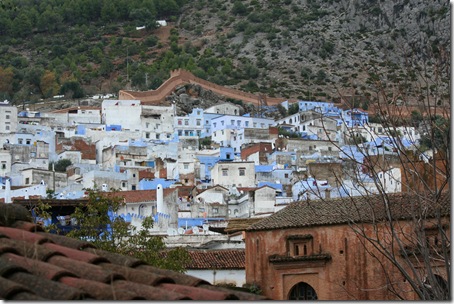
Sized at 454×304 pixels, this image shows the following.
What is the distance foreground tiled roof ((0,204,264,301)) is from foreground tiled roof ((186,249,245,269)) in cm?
2079

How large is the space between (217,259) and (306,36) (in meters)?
100.0

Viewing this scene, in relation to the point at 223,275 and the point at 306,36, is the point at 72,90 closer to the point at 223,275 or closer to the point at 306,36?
the point at 306,36

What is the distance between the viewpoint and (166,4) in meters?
144

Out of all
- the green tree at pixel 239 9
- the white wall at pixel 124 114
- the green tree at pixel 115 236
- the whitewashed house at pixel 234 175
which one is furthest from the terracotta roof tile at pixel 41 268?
the green tree at pixel 239 9

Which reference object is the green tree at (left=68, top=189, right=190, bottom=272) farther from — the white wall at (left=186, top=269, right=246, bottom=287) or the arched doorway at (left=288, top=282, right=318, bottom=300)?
the white wall at (left=186, top=269, right=246, bottom=287)

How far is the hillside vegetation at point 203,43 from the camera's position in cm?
11056

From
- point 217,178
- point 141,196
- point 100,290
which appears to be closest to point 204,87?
point 217,178

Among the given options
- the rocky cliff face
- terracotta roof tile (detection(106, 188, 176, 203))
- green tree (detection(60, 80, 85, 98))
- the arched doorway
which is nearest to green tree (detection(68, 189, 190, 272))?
the arched doorway

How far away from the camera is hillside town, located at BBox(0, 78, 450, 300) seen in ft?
83.5

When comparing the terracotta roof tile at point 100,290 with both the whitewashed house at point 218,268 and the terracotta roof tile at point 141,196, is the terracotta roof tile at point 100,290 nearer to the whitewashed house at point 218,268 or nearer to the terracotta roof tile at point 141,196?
the whitewashed house at point 218,268

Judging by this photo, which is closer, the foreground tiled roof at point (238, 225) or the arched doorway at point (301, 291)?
the arched doorway at point (301, 291)

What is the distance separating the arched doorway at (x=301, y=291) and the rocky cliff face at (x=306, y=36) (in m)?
83.1

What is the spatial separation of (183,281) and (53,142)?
224 feet

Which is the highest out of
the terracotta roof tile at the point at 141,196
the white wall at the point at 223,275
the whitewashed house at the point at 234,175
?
the whitewashed house at the point at 234,175
